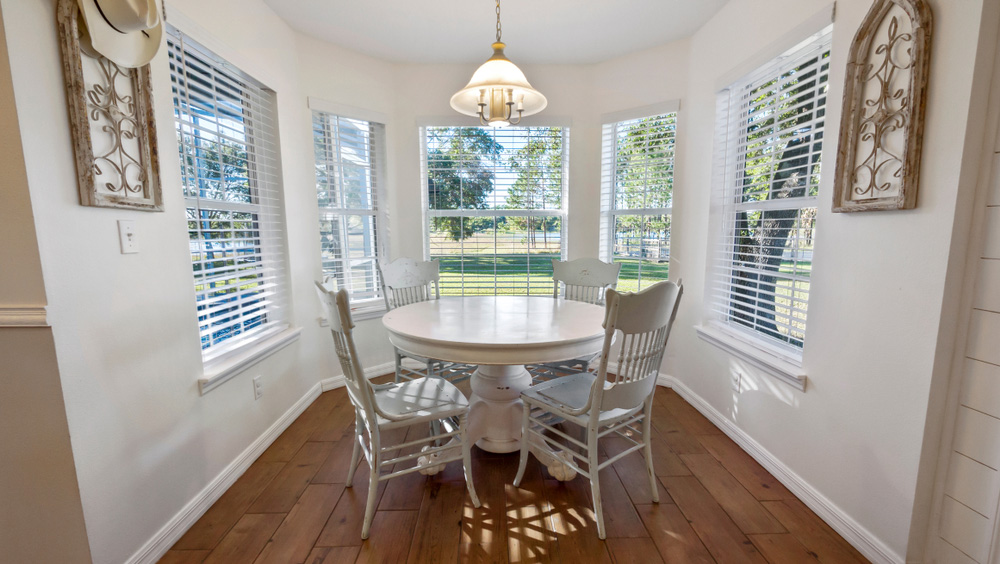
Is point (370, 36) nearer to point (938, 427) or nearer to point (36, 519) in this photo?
point (36, 519)

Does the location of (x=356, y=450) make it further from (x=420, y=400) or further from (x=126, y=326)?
(x=126, y=326)

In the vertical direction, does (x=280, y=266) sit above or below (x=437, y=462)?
above

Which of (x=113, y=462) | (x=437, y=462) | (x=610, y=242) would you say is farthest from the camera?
(x=610, y=242)

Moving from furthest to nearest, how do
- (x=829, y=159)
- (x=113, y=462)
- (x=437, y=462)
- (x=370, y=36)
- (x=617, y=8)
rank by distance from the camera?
(x=370, y=36), (x=617, y=8), (x=437, y=462), (x=829, y=159), (x=113, y=462)

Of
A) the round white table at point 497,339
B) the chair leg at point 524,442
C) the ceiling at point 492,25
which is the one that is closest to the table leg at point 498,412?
the round white table at point 497,339

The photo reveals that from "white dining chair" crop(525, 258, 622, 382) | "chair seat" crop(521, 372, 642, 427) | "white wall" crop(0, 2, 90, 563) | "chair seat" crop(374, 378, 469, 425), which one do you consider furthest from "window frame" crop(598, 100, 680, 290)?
"white wall" crop(0, 2, 90, 563)

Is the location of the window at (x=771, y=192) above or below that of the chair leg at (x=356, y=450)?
above

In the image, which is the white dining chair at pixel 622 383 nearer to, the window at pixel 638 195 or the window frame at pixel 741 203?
the window frame at pixel 741 203

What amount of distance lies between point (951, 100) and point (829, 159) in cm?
46

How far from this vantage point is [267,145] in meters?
2.44

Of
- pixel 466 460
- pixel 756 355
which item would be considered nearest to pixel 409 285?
pixel 466 460

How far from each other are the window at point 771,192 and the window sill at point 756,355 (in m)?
0.07

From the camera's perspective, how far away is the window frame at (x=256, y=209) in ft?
5.81

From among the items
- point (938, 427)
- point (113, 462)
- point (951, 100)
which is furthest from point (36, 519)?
point (951, 100)
